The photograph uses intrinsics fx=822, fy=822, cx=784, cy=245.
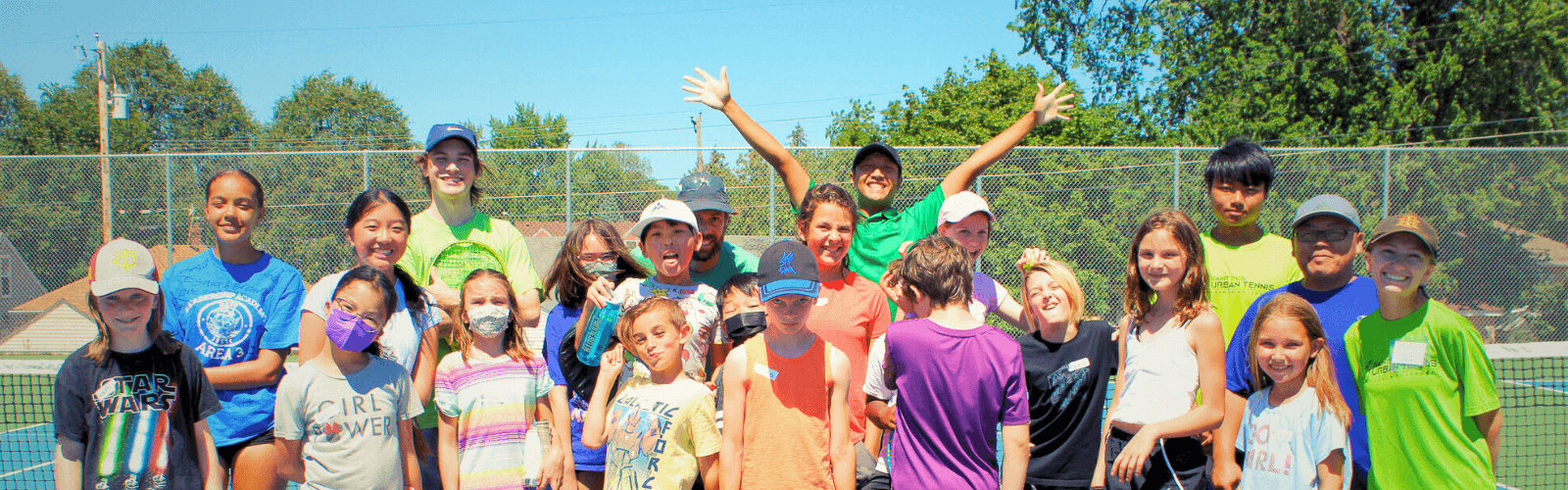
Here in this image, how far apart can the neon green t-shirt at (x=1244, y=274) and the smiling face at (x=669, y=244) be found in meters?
2.07

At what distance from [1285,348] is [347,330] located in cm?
317

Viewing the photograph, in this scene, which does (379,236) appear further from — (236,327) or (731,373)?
(731,373)

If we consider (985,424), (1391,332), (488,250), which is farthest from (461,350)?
(1391,332)

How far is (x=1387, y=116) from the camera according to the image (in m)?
17.3

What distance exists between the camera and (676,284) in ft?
10.7

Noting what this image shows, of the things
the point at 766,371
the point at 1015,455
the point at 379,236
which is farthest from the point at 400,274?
the point at 1015,455

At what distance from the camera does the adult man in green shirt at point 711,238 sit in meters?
3.41

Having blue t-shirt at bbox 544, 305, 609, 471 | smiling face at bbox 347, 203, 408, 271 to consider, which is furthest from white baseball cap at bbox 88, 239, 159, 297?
blue t-shirt at bbox 544, 305, 609, 471

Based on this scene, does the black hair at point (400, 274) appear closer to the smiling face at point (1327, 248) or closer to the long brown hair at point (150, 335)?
the long brown hair at point (150, 335)

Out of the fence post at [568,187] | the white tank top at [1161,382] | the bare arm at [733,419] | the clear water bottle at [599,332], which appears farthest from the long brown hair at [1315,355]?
the fence post at [568,187]

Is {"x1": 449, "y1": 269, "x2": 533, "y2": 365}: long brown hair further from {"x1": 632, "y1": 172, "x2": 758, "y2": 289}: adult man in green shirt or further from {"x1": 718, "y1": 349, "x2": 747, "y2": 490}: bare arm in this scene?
{"x1": 718, "y1": 349, "x2": 747, "y2": 490}: bare arm

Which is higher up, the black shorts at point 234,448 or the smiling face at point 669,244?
the smiling face at point 669,244

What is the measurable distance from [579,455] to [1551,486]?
739cm

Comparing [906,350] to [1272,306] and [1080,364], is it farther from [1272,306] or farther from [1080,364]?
[1272,306]
